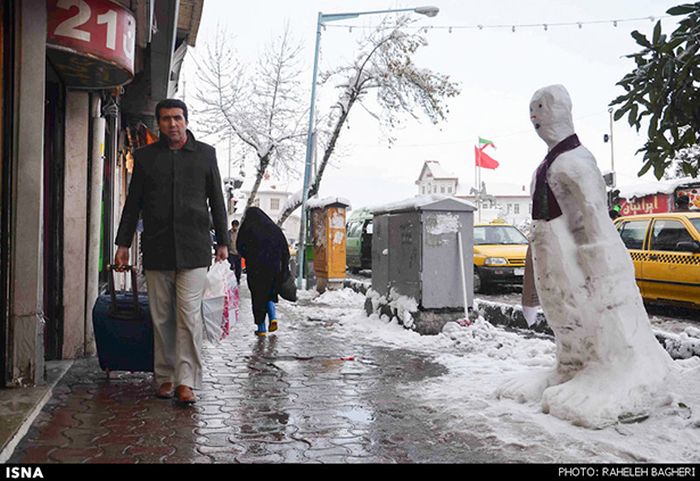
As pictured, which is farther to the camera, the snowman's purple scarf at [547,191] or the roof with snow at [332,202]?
the roof with snow at [332,202]

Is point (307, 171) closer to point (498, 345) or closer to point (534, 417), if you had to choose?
point (498, 345)

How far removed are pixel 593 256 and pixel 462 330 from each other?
13.0ft

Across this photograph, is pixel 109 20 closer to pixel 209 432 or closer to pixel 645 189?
pixel 209 432

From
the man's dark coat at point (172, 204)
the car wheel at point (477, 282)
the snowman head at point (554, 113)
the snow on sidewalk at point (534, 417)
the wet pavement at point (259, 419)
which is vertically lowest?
the wet pavement at point (259, 419)

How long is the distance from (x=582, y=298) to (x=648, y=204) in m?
20.7

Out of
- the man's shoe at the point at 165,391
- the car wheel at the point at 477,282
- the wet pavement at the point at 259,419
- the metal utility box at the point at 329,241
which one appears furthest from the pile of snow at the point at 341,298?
the man's shoe at the point at 165,391

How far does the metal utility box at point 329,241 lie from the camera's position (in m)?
15.5

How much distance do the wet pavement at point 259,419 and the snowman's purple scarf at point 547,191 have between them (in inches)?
62.9

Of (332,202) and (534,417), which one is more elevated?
(332,202)

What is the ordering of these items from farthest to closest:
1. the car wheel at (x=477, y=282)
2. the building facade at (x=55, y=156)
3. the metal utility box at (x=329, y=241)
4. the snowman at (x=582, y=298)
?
1. the metal utility box at (x=329, y=241)
2. the car wheel at (x=477, y=282)
3. the building facade at (x=55, y=156)
4. the snowman at (x=582, y=298)

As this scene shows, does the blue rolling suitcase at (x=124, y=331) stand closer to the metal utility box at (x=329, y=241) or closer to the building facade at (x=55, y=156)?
the building facade at (x=55, y=156)

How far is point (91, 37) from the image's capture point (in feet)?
16.8

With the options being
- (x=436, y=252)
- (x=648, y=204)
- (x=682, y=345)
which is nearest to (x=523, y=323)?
(x=436, y=252)

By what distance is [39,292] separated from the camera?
489 cm
